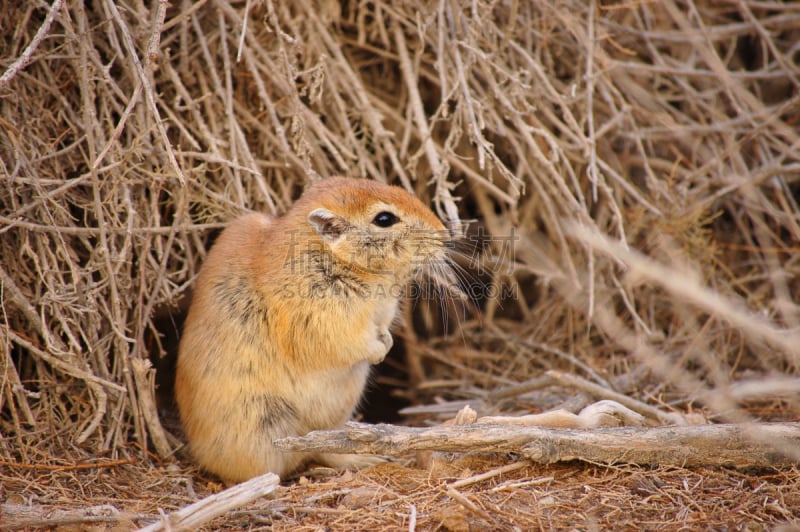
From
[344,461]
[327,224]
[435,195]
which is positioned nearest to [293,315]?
[327,224]

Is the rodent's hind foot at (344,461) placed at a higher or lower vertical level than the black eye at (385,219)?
lower

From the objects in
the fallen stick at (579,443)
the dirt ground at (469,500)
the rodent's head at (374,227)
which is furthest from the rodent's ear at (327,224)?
the dirt ground at (469,500)

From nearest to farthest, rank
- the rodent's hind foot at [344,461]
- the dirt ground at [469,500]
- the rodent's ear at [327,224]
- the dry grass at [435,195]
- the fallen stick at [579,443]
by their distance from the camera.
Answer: the dirt ground at [469,500] → the fallen stick at [579,443] → the dry grass at [435,195] → the rodent's ear at [327,224] → the rodent's hind foot at [344,461]

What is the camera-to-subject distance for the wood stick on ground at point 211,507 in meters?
2.91

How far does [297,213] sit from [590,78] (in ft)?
7.32

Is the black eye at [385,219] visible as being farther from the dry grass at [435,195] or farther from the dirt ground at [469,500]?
the dirt ground at [469,500]

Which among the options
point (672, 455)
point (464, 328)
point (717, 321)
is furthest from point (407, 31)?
point (672, 455)

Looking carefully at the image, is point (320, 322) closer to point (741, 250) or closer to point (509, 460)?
point (509, 460)

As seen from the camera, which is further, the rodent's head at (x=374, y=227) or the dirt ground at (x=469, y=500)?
the rodent's head at (x=374, y=227)

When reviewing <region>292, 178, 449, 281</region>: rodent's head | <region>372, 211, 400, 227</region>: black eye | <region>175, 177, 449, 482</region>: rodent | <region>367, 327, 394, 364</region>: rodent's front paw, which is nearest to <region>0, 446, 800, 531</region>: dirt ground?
<region>175, 177, 449, 482</region>: rodent

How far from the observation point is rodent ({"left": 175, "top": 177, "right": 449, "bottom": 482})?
13.0 ft

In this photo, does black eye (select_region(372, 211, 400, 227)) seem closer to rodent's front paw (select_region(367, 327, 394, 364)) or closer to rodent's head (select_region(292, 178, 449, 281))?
rodent's head (select_region(292, 178, 449, 281))

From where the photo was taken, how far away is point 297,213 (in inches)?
159

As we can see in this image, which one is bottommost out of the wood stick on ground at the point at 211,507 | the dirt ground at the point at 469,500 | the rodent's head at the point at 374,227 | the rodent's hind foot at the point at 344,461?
the rodent's hind foot at the point at 344,461
